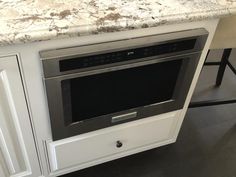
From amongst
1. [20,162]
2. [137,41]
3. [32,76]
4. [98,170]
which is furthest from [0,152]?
[137,41]

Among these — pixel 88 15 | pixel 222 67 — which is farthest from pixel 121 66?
pixel 222 67

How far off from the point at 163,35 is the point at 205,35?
16 cm

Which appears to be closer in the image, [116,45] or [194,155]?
[116,45]

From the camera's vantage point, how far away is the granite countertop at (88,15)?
0.78 meters

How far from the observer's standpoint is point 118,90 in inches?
43.4

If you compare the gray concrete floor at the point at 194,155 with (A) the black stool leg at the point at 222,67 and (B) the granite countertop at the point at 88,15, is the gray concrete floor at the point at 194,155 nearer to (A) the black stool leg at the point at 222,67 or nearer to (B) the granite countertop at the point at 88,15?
(A) the black stool leg at the point at 222,67

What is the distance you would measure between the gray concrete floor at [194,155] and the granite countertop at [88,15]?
883 mm

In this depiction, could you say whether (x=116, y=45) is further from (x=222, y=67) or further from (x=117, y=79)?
(x=222, y=67)

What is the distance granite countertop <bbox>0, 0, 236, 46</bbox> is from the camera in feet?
2.57

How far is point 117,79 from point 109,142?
0.37m

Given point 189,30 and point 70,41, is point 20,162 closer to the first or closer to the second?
point 70,41

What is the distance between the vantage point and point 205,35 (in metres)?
0.99

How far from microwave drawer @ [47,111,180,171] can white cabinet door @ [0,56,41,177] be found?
→ 0.29ft

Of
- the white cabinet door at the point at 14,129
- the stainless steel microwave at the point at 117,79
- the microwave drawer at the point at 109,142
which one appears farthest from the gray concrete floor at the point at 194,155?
Answer: the stainless steel microwave at the point at 117,79
